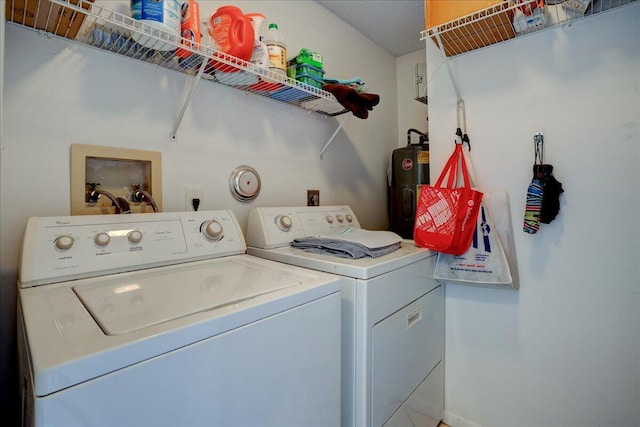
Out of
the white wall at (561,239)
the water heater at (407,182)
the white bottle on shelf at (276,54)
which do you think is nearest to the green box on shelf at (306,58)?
the white bottle on shelf at (276,54)

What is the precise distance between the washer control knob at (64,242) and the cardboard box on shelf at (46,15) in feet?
2.21

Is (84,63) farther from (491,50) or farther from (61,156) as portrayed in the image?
(491,50)

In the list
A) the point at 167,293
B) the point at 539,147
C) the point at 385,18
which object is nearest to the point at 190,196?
the point at 167,293

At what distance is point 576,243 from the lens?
133 centimetres

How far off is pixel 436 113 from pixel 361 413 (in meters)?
1.45

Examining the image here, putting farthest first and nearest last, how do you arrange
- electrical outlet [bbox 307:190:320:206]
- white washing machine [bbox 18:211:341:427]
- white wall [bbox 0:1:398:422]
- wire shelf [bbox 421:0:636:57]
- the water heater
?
the water heater, electrical outlet [bbox 307:190:320:206], wire shelf [bbox 421:0:636:57], white wall [bbox 0:1:398:422], white washing machine [bbox 18:211:341:427]

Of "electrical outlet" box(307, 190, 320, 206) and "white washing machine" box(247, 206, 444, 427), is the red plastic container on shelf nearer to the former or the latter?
"white washing machine" box(247, 206, 444, 427)

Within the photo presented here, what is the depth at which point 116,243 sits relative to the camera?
102 cm

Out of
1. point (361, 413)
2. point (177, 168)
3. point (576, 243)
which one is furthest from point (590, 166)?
point (177, 168)

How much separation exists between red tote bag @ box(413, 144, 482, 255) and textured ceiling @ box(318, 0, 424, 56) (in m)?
1.36

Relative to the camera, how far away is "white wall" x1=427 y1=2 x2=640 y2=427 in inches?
48.3

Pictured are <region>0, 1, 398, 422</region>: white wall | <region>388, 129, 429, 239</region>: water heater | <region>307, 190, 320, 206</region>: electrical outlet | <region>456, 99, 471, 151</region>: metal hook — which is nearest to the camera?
<region>0, 1, 398, 422</region>: white wall

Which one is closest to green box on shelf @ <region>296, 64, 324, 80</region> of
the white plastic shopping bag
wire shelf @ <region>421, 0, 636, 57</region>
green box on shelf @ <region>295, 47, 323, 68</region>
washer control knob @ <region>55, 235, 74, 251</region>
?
green box on shelf @ <region>295, 47, 323, 68</region>

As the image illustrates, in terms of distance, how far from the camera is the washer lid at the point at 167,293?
0.65 m
